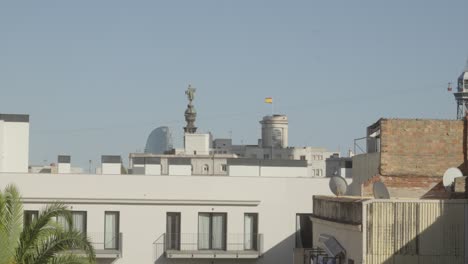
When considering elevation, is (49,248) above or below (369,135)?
below

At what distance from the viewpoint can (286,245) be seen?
5516 cm

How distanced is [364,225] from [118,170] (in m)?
40.5

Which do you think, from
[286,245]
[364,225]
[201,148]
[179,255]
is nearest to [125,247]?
[179,255]

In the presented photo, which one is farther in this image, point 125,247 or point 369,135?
point 125,247

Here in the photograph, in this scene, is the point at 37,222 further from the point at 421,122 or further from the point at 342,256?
the point at 421,122

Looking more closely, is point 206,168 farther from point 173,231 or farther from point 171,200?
point 171,200

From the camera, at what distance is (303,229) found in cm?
5531

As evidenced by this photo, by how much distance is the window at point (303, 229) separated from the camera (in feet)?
181

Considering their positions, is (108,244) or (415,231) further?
(108,244)

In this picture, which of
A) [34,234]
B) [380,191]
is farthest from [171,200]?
[34,234]

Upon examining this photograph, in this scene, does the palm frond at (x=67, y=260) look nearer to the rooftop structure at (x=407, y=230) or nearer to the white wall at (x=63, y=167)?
the rooftop structure at (x=407, y=230)

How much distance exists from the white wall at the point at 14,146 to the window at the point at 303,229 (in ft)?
54.7

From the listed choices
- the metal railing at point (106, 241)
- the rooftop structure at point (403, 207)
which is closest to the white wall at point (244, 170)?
the metal railing at point (106, 241)

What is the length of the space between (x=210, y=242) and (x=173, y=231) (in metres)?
1.82
